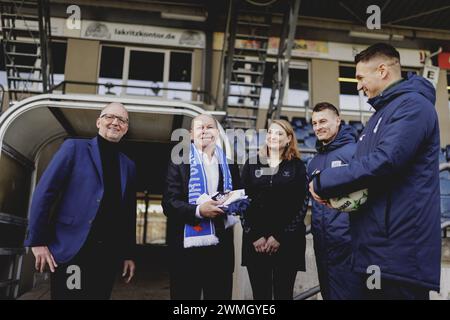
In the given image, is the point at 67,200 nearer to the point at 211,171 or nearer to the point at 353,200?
the point at 211,171

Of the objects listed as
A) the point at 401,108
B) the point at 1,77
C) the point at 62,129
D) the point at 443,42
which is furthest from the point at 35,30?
the point at 443,42

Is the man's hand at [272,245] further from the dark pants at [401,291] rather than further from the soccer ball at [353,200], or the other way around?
the dark pants at [401,291]

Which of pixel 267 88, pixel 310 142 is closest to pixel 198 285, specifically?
pixel 310 142

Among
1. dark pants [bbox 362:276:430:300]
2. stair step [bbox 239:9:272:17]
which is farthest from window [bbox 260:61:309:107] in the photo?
dark pants [bbox 362:276:430:300]

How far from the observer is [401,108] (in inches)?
73.2

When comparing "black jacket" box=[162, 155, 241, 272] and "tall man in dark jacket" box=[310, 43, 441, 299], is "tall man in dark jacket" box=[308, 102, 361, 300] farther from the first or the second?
"black jacket" box=[162, 155, 241, 272]

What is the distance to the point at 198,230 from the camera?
2.35 m

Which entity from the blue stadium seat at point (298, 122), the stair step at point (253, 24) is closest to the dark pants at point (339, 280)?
the stair step at point (253, 24)

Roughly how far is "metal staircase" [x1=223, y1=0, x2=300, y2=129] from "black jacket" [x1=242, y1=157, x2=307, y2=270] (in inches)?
193

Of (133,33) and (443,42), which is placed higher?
(443,42)

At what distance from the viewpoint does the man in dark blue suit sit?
2.38 m

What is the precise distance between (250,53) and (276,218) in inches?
280

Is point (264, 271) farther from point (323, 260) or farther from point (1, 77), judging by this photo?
point (1, 77)
